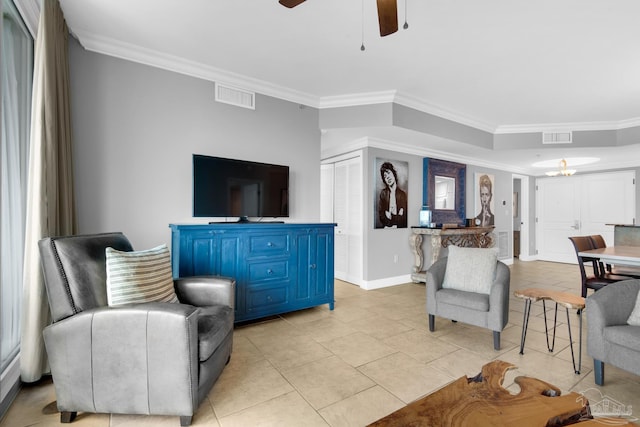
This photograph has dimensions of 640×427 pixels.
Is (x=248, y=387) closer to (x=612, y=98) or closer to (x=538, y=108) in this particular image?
(x=538, y=108)

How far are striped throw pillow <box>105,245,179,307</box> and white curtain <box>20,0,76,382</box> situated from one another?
575 mm

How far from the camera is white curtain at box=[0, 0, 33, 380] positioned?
1.89 m

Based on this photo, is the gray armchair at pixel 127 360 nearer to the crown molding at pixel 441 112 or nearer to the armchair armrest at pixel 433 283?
the armchair armrest at pixel 433 283

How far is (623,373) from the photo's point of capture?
2.18 meters

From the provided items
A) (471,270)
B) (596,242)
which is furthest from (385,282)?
(596,242)

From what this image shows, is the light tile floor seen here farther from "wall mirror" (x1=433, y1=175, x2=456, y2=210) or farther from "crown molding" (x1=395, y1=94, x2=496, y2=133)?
"crown molding" (x1=395, y1=94, x2=496, y2=133)

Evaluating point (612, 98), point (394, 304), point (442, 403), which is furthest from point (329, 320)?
point (612, 98)

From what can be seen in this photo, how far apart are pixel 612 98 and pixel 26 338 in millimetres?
6505

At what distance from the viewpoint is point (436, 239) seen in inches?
191

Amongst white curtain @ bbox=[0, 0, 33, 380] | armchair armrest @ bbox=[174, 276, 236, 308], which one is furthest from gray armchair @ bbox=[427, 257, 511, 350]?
white curtain @ bbox=[0, 0, 33, 380]

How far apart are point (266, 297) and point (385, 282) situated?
2.39 meters

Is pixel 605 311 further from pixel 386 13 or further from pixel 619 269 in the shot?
pixel 619 269

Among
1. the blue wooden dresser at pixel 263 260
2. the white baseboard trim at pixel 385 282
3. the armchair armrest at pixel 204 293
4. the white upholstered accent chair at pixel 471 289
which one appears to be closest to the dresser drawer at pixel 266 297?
the blue wooden dresser at pixel 263 260

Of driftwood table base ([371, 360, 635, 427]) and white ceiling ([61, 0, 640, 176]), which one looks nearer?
driftwood table base ([371, 360, 635, 427])
